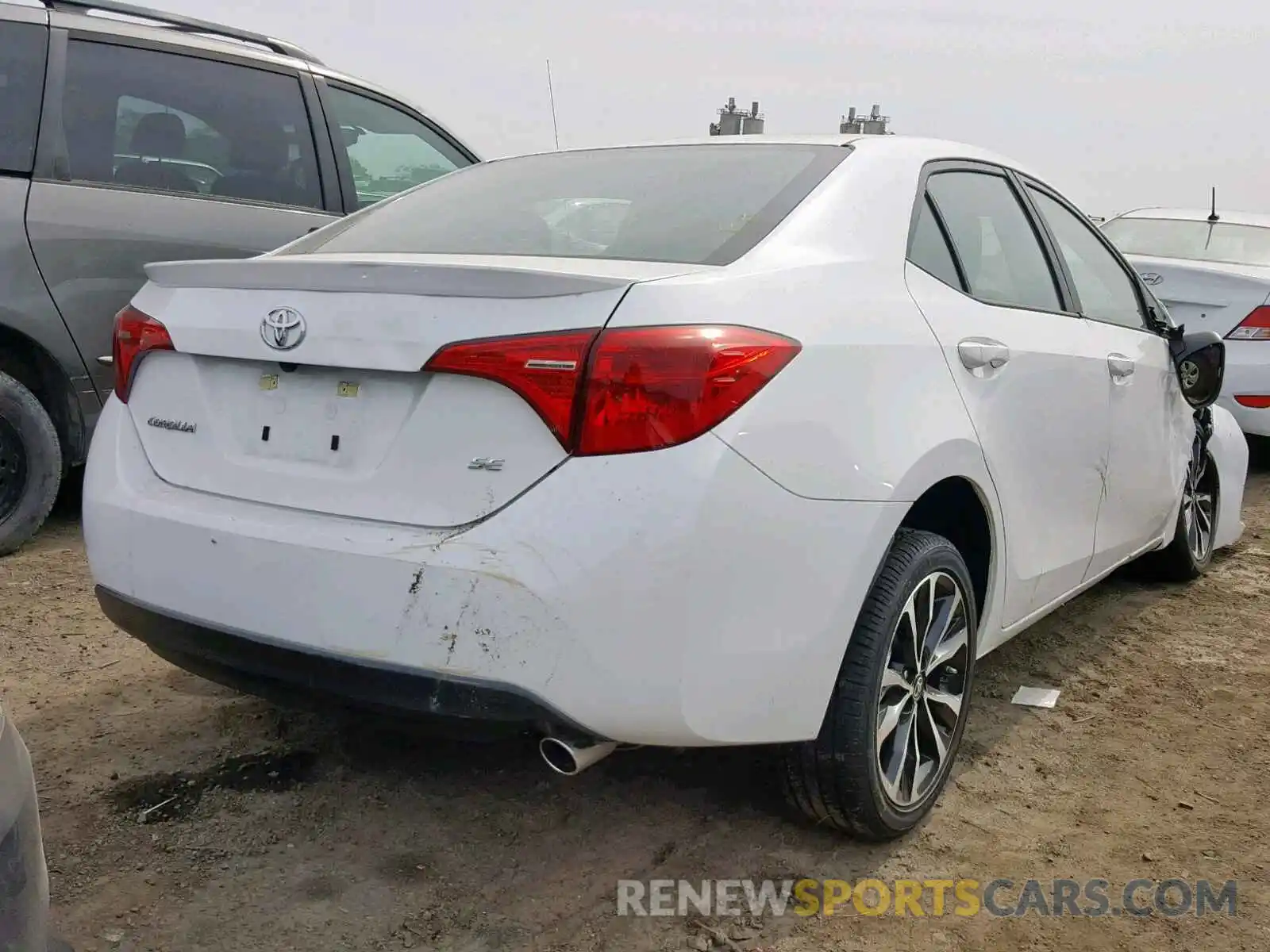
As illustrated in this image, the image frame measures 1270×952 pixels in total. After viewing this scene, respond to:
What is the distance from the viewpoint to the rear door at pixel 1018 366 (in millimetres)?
2648

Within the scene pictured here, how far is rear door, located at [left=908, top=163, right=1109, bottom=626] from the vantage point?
8.69 ft

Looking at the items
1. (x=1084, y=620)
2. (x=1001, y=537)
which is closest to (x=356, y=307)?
(x=1001, y=537)

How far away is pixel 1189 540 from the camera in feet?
15.0

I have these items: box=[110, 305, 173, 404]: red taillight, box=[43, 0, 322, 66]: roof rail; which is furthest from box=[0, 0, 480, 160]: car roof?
box=[110, 305, 173, 404]: red taillight

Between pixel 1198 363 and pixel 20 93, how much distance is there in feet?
13.9

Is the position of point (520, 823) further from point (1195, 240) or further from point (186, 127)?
point (1195, 240)

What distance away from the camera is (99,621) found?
12.1 ft

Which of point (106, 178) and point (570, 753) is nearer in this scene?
point (570, 753)

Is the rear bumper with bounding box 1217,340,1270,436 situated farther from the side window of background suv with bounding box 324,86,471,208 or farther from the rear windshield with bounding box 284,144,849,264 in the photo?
the rear windshield with bounding box 284,144,849,264

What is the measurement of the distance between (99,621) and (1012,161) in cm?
312

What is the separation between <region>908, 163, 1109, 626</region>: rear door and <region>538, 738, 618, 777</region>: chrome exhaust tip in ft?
3.67

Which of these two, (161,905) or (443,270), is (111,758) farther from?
(443,270)

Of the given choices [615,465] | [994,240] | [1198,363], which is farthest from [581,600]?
[1198,363]

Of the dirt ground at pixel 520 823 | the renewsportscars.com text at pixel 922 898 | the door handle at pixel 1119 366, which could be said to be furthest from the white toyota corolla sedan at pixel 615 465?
the door handle at pixel 1119 366
